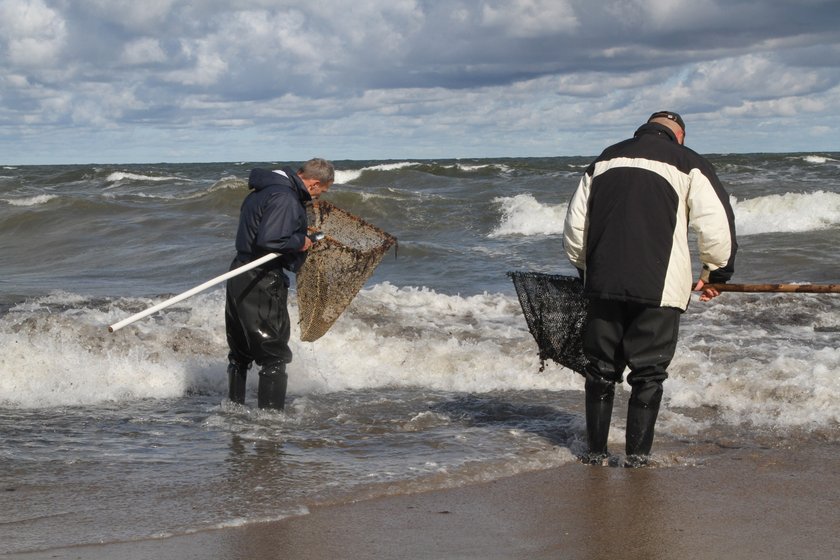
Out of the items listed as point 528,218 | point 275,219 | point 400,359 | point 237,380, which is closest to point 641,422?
point 275,219

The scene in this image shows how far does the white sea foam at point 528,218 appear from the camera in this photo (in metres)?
20.9

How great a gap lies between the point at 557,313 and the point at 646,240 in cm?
113

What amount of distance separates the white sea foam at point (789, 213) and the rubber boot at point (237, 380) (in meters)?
15.0

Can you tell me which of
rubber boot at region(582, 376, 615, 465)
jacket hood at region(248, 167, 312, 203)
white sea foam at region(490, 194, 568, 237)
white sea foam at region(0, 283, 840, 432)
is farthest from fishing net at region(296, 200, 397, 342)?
white sea foam at region(490, 194, 568, 237)

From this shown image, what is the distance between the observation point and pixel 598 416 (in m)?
5.08

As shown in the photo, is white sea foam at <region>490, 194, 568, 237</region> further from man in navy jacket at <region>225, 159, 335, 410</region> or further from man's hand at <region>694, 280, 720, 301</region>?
man's hand at <region>694, 280, 720, 301</region>

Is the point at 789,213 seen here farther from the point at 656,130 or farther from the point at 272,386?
the point at 656,130

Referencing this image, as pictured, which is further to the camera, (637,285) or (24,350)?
(24,350)

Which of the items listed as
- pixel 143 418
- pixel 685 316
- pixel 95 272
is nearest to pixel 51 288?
pixel 95 272

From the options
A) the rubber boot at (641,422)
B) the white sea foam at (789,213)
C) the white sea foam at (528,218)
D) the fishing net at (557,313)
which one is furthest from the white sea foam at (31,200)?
the rubber boot at (641,422)

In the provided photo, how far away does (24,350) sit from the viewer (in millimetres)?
7914

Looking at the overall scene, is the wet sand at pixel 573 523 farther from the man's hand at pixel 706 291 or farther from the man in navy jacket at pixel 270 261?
the man in navy jacket at pixel 270 261

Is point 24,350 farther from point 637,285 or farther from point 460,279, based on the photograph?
point 460,279

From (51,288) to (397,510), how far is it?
10.3 meters
